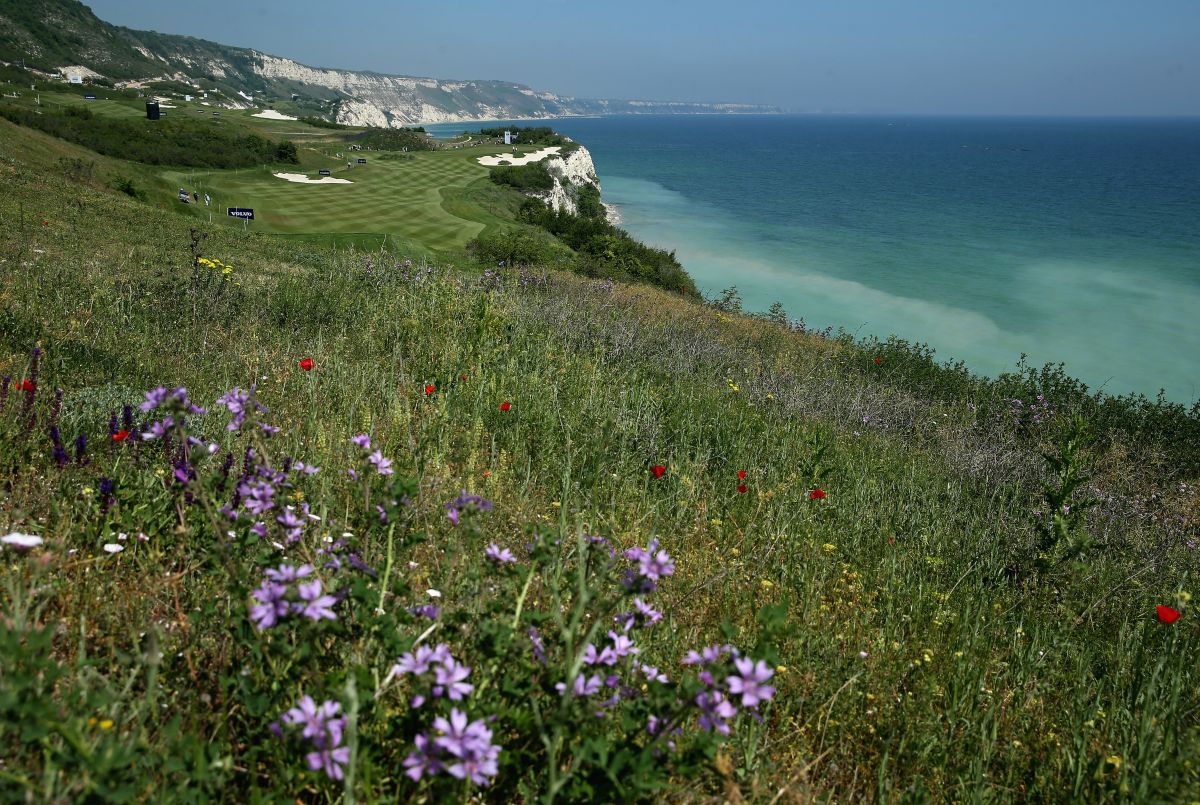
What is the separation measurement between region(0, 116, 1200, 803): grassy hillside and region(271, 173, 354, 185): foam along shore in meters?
27.0

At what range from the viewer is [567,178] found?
5025 cm

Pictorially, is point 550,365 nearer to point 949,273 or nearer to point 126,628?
point 126,628

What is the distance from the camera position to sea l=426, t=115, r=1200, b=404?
89.9ft

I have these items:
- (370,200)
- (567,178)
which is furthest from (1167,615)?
(567,178)

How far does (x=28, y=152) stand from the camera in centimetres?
2402

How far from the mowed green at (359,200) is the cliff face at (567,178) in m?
5.15

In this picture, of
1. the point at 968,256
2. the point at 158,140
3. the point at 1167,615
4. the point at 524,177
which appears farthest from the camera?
the point at 524,177

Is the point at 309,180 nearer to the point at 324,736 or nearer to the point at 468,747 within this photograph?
the point at 324,736

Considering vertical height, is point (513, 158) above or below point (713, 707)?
above

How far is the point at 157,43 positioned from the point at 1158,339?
221 meters

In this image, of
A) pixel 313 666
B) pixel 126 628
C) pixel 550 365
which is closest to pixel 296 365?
pixel 550 365

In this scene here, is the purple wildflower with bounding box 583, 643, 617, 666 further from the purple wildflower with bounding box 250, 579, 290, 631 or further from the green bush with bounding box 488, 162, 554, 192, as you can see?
the green bush with bounding box 488, 162, 554, 192

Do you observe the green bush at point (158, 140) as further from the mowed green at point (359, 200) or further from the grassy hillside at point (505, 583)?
the grassy hillside at point (505, 583)

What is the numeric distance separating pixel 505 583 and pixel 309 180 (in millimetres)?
36266
